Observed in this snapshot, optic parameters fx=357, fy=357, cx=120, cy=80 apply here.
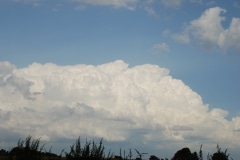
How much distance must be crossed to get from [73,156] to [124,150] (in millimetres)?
3374

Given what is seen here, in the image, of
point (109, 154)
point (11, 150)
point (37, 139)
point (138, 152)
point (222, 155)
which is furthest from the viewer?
point (222, 155)

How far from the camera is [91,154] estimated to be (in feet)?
73.9

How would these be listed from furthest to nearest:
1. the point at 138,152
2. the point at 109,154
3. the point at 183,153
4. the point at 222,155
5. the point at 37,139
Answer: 1. the point at 183,153
2. the point at 222,155
3. the point at 37,139
4. the point at 109,154
5. the point at 138,152

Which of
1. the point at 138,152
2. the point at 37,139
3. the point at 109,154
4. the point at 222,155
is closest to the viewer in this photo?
the point at 138,152

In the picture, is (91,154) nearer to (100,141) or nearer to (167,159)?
(100,141)

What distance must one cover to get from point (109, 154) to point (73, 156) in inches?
97.8

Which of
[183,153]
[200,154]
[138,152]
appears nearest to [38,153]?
[138,152]

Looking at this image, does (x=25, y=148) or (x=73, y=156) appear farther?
(x=25, y=148)

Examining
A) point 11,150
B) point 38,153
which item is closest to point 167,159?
point 38,153

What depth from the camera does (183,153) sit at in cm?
5462

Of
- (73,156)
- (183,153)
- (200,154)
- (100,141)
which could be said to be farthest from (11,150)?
(183,153)

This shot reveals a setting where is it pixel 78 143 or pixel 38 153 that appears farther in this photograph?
pixel 38 153

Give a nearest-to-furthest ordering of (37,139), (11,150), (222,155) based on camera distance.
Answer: (37,139), (11,150), (222,155)

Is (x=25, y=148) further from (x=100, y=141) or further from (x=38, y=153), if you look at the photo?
(x=100, y=141)
